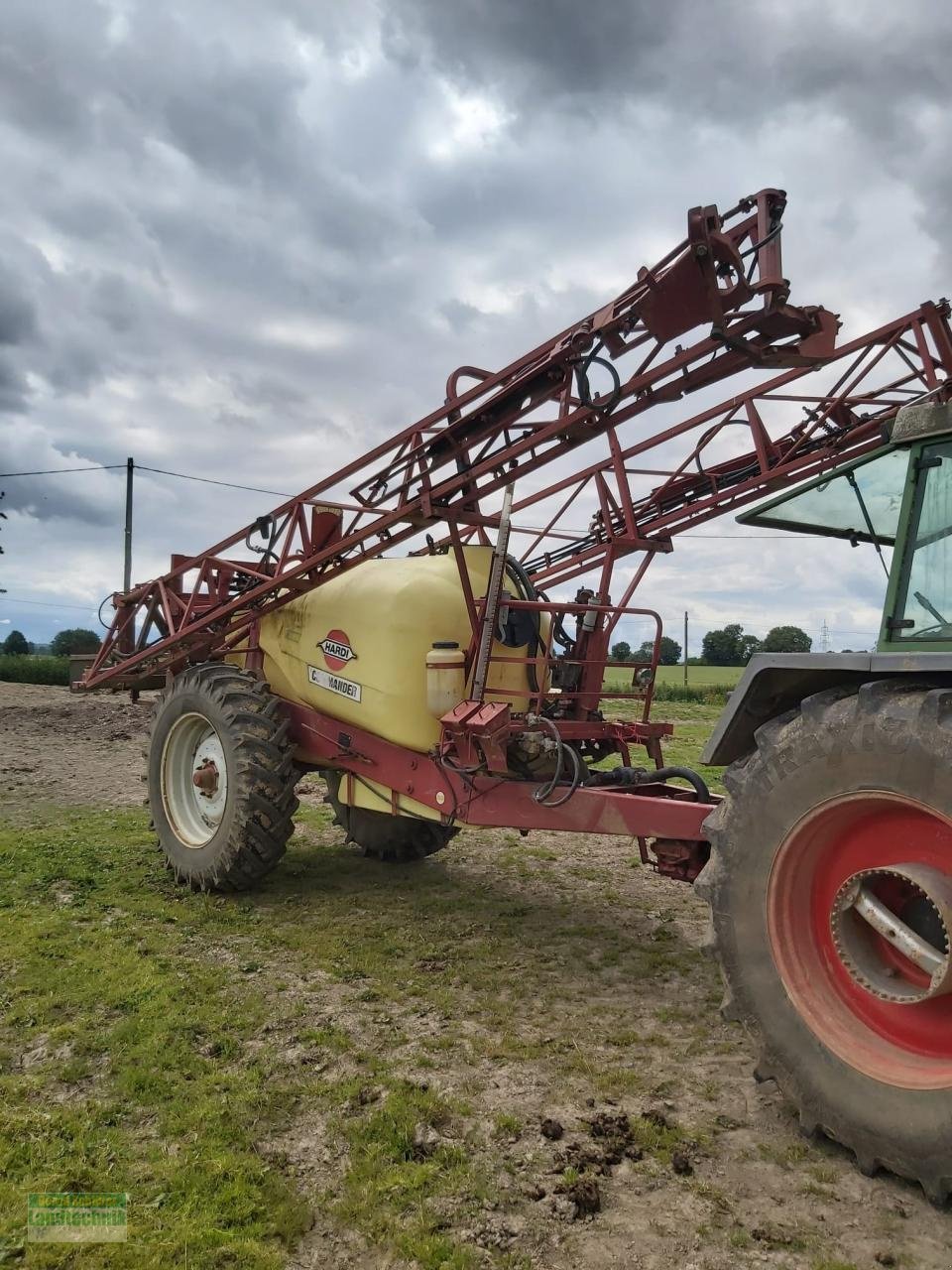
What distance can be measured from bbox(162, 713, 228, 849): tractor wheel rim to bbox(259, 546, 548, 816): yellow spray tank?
2.71ft

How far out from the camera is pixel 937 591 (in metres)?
3.14

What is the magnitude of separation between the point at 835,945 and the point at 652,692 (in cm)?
290

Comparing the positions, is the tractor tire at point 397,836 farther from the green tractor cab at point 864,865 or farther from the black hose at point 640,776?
the green tractor cab at point 864,865

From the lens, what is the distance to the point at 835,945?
119 inches

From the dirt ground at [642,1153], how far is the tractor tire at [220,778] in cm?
107

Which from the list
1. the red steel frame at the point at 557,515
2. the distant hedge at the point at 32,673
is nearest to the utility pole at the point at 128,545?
the distant hedge at the point at 32,673

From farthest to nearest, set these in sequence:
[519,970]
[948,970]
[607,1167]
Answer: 1. [519,970]
2. [607,1167]
3. [948,970]

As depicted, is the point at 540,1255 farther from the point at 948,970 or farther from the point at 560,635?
the point at 560,635

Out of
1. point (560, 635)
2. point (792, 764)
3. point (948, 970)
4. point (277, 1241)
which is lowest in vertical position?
point (277, 1241)

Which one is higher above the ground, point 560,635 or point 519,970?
point 560,635

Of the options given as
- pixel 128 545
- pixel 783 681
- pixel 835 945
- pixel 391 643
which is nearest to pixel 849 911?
pixel 835 945

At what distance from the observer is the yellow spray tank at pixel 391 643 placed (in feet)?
18.4

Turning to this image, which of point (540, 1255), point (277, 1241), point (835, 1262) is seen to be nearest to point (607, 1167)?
point (540, 1255)

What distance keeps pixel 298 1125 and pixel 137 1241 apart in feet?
2.49
